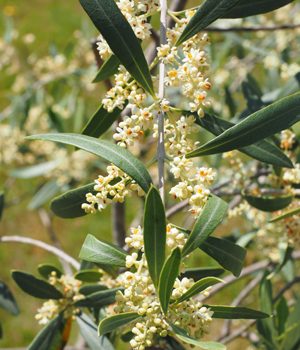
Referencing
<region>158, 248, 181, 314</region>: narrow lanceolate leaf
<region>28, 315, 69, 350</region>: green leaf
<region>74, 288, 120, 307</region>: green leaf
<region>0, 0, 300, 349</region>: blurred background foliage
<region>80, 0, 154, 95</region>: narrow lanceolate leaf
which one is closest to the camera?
<region>158, 248, 181, 314</region>: narrow lanceolate leaf

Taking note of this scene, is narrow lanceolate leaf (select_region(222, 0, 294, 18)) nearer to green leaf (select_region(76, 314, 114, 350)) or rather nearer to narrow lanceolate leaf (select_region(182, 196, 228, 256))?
narrow lanceolate leaf (select_region(182, 196, 228, 256))

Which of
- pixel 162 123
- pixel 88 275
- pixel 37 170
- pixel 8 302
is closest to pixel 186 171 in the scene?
pixel 162 123

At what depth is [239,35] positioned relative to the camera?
9.24 ft

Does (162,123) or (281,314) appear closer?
(162,123)

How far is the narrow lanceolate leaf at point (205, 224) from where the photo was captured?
88 centimetres

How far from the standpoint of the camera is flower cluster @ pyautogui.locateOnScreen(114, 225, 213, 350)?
2.90ft

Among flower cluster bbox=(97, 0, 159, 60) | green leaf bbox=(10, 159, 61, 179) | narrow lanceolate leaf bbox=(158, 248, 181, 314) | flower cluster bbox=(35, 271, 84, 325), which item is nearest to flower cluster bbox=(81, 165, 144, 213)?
narrow lanceolate leaf bbox=(158, 248, 181, 314)

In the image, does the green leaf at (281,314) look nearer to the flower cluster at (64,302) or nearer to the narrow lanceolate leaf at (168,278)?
the flower cluster at (64,302)

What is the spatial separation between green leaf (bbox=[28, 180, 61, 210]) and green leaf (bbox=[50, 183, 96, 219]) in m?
1.43

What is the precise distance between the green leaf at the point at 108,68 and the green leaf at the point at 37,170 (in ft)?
4.54

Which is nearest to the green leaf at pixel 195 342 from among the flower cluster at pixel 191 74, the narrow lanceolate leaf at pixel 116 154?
the narrow lanceolate leaf at pixel 116 154

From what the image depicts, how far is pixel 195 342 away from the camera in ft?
2.76

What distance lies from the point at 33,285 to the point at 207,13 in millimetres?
704

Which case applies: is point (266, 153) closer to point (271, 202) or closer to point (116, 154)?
point (271, 202)
